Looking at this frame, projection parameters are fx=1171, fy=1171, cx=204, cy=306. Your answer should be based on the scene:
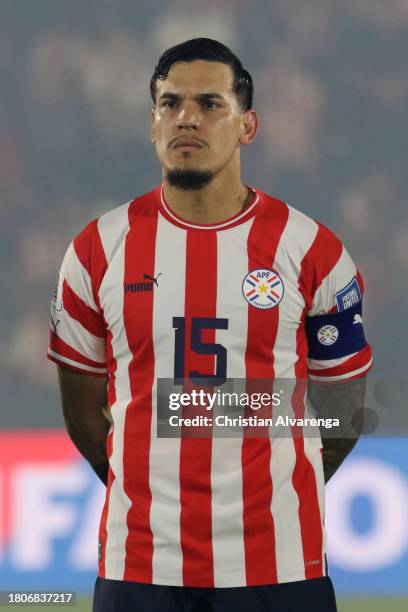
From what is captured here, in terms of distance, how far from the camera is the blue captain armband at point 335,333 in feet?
7.45

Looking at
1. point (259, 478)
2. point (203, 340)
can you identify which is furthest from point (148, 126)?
point (259, 478)

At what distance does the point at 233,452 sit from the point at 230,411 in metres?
0.08

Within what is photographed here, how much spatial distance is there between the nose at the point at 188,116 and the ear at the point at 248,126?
0.44 feet

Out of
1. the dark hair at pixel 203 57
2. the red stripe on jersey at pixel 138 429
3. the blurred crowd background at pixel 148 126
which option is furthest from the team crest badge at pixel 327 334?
the blurred crowd background at pixel 148 126

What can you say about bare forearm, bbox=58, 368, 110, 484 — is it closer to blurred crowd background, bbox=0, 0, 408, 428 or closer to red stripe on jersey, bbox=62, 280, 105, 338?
red stripe on jersey, bbox=62, 280, 105, 338

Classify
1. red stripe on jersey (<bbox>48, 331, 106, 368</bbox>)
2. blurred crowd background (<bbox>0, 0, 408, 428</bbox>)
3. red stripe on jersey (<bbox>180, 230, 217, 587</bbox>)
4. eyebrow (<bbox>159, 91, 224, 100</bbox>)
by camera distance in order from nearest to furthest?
red stripe on jersey (<bbox>180, 230, 217, 587</bbox>) → eyebrow (<bbox>159, 91, 224, 100</bbox>) → red stripe on jersey (<bbox>48, 331, 106, 368</bbox>) → blurred crowd background (<bbox>0, 0, 408, 428</bbox>)

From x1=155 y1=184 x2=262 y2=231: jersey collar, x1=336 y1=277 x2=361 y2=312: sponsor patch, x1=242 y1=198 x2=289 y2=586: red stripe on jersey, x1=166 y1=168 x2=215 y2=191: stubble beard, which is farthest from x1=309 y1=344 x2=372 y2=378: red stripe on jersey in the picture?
x1=166 y1=168 x2=215 y2=191: stubble beard

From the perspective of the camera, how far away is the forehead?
7.20 feet

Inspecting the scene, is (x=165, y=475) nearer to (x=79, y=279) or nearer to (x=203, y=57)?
(x=79, y=279)

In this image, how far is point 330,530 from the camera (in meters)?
4.29

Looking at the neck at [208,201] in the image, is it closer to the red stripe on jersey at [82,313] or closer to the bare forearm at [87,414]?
the red stripe on jersey at [82,313]

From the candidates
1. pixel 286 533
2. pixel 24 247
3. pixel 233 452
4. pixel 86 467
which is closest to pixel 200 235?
pixel 233 452

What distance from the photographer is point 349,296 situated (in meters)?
2.29

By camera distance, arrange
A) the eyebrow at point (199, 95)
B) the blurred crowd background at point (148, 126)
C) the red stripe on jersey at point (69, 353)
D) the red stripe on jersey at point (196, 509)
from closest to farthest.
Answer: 1. the red stripe on jersey at point (196, 509)
2. the eyebrow at point (199, 95)
3. the red stripe on jersey at point (69, 353)
4. the blurred crowd background at point (148, 126)
